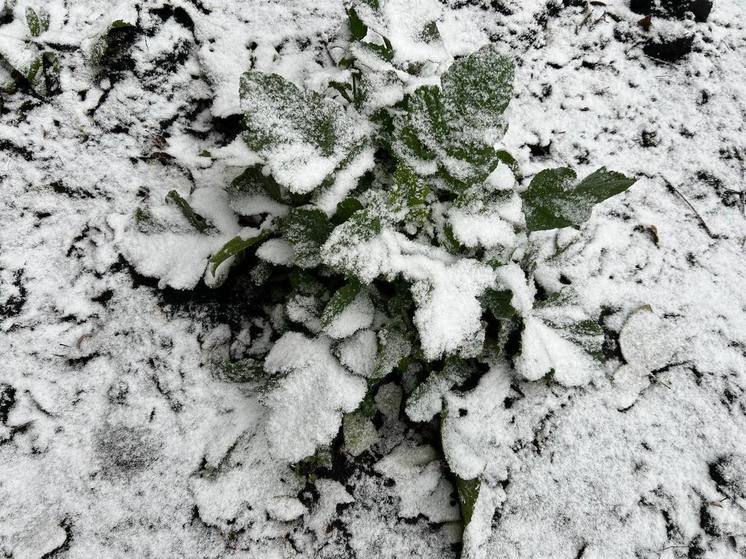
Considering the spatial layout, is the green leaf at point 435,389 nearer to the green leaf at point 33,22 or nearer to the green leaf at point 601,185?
the green leaf at point 601,185

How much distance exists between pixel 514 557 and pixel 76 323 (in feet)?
3.59

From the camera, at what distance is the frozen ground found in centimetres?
108

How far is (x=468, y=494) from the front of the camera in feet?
3.52

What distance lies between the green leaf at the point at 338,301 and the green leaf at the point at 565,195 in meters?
0.42

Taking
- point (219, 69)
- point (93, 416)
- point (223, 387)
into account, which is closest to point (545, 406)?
point (223, 387)

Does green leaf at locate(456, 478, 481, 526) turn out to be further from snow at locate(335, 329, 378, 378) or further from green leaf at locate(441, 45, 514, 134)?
green leaf at locate(441, 45, 514, 134)

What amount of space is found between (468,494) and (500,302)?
412 millimetres

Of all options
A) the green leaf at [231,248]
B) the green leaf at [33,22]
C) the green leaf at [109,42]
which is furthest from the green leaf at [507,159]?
the green leaf at [33,22]

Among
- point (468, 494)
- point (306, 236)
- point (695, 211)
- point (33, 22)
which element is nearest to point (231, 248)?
point (306, 236)

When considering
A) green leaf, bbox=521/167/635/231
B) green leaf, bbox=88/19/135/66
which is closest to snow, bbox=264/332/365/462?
green leaf, bbox=521/167/635/231

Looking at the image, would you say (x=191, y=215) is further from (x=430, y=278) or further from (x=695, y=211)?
(x=695, y=211)

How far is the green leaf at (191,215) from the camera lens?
1.17 metres

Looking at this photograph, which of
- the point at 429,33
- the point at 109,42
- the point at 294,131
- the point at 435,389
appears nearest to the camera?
the point at 294,131

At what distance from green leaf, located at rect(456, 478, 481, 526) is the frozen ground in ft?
0.18
